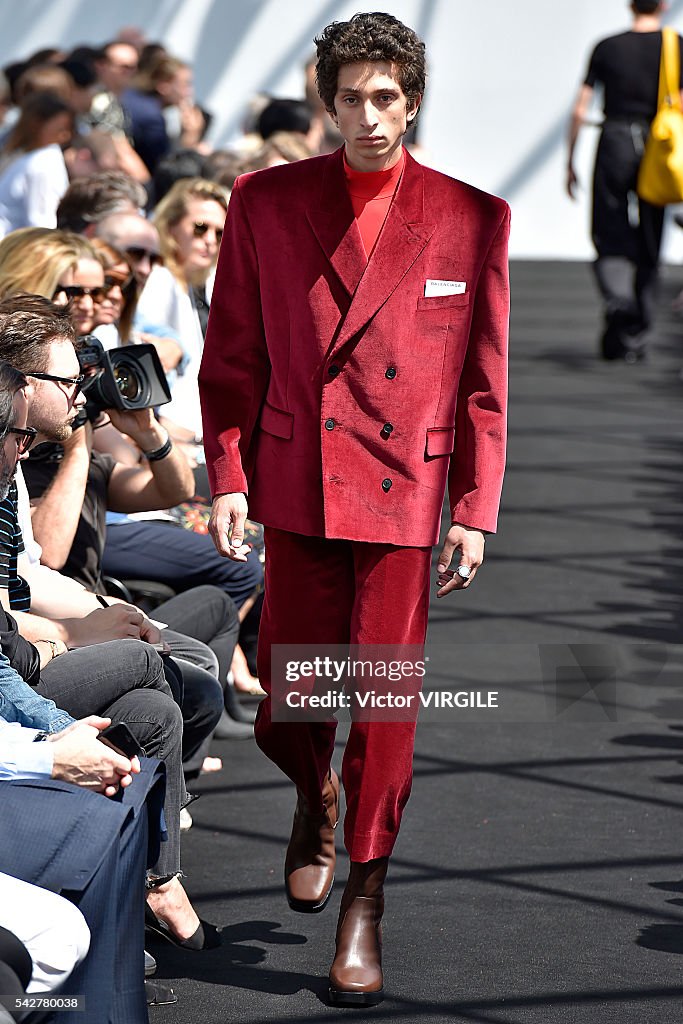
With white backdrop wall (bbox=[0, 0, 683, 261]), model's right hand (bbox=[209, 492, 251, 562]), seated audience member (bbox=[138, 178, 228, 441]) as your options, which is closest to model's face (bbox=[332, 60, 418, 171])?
model's right hand (bbox=[209, 492, 251, 562])

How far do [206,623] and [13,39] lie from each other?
13129mm

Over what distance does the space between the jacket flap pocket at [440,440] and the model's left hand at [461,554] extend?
0.42 feet

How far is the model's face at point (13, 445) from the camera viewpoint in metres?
2.38

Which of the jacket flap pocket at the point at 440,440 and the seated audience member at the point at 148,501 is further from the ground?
the jacket flap pocket at the point at 440,440

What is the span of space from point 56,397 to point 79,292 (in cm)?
106

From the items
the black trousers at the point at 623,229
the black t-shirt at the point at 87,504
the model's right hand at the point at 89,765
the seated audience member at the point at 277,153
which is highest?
the model's right hand at the point at 89,765

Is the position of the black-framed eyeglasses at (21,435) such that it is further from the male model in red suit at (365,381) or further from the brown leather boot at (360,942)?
the brown leather boot at (360,942)

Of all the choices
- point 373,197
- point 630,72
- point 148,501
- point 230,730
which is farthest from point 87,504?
point 630,72

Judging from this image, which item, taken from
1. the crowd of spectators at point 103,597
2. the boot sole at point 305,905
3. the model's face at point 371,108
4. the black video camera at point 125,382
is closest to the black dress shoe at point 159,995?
the crowd of spectators at point 103,597

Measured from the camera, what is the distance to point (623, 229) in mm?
8766

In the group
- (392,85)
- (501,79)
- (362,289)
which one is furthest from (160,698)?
(501,79)

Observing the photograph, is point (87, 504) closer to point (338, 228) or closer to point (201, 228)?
point (338, 228)

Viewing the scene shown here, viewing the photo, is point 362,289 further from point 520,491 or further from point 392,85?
point 520,491

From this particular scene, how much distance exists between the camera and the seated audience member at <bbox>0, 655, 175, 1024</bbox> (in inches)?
84.4
